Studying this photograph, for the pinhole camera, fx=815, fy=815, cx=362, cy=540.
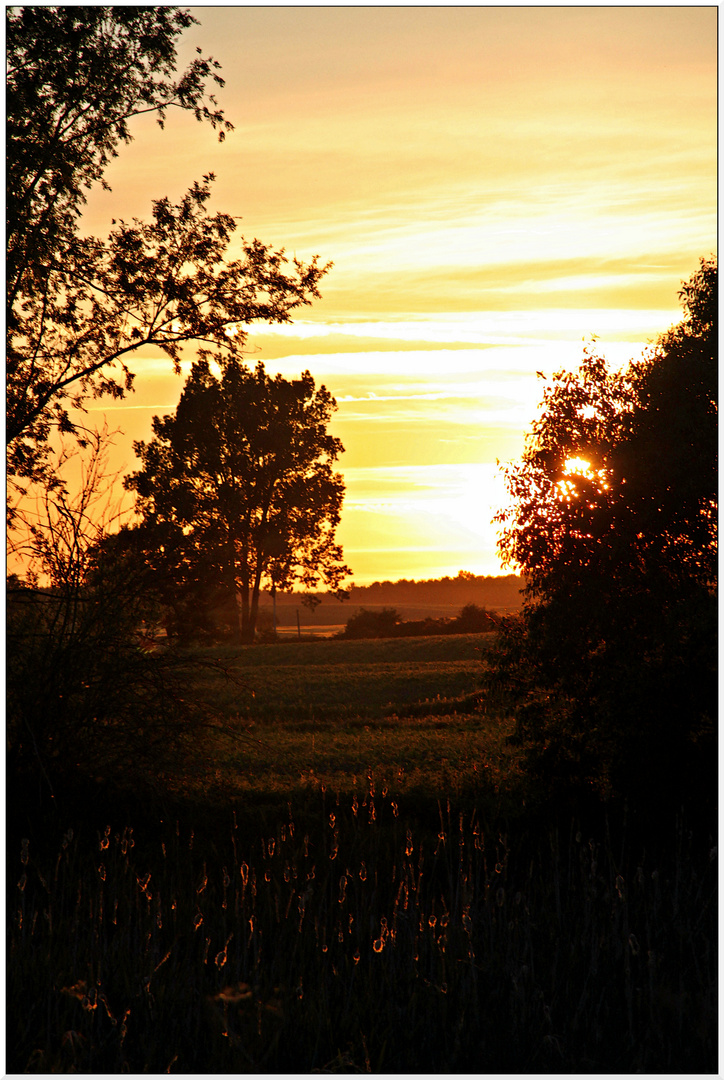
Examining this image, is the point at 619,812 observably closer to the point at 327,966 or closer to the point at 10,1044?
the point at 327,966

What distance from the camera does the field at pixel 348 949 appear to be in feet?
15.9

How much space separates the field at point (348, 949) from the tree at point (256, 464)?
101 ft

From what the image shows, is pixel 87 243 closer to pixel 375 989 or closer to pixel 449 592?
pixel 375 989

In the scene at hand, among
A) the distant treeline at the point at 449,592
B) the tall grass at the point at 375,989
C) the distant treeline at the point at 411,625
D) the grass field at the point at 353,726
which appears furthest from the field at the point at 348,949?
the distant treeline at the point at 449,592

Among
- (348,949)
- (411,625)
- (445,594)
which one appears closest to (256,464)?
(411,625)

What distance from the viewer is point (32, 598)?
11.3 meters

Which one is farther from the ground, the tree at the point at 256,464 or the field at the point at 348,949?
the tree at the point at 256,464

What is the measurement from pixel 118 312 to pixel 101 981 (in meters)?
10.3

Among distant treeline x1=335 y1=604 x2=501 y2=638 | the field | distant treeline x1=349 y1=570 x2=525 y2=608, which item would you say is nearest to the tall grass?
the field

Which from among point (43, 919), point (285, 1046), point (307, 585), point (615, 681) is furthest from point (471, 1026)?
point (307, 585)

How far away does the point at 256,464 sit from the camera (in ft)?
141

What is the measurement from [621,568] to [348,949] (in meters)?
6.27

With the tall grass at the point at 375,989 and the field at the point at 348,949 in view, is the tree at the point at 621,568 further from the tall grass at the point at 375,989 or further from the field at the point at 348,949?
the tall grass at the point at 375,989

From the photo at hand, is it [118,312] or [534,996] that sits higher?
[118,312]
